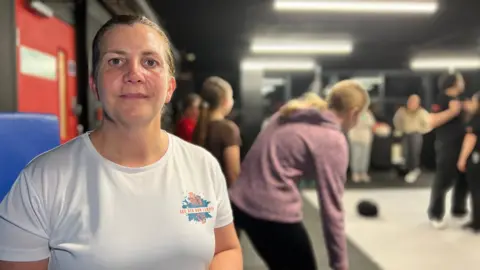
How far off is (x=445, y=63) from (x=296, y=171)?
37.4 feet

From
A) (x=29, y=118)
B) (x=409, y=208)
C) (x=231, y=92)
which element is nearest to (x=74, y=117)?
(x=231, y=92)

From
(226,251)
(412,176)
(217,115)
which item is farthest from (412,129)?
(226,251)

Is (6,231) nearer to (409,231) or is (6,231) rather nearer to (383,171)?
(409,231)

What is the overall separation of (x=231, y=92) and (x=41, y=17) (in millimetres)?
1315

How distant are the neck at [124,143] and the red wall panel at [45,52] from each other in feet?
6.08

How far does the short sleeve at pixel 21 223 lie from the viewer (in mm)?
941

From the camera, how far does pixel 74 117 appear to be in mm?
4004

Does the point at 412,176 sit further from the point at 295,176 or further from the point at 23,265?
the point at 23,265

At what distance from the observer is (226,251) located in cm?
121

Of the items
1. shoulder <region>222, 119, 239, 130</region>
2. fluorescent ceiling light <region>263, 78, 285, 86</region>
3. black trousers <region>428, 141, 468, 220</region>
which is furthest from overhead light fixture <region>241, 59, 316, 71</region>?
shoulder <region>222, 119, 239, 130</region>

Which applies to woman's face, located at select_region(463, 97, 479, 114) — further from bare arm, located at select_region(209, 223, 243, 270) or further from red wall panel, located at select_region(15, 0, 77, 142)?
bare arm, located at select_region(209, 223, 243, 270)

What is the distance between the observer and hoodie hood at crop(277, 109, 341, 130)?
2139mm

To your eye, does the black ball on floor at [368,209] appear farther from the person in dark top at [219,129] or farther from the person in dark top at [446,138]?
the person in dark top at [219,129]

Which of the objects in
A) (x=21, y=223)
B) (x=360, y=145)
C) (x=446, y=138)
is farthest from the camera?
(x=360, y=145)
